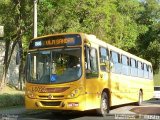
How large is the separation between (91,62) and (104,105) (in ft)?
7.86

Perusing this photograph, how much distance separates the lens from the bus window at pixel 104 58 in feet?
58.1

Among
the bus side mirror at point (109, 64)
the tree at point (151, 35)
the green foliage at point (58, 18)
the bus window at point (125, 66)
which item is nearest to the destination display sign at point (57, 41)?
the bus side mirror at point (109, 64)

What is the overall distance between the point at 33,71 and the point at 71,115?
3.25 m

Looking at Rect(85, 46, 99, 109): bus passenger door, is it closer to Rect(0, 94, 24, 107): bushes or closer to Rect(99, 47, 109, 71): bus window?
Rect(99, 47, 109, 71): bus window

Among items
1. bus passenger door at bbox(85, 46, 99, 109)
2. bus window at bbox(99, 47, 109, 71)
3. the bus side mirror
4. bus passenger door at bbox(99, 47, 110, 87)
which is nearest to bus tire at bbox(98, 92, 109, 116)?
bus passenger door at bbox(99, 47, 110, 87)

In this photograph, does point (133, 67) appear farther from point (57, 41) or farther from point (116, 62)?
point (57, 41)

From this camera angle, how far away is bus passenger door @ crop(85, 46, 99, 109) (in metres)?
15.9

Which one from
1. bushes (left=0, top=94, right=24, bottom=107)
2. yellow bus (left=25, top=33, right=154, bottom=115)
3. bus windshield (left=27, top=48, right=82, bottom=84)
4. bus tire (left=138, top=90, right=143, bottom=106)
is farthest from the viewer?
bus tire (left=138, top=90, right=143, bottom=106)

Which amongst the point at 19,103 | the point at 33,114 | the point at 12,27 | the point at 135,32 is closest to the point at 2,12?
the point at 12,27

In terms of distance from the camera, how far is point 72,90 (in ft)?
50.8

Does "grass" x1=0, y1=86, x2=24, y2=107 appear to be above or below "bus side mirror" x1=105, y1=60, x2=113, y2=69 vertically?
below

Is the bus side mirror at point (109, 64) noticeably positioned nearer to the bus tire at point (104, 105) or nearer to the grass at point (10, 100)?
the bus tire at point (104, 105)

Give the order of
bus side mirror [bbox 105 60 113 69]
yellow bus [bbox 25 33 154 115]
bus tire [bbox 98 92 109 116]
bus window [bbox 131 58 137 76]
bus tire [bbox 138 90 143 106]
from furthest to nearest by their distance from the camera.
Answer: bus tire [bbox 138 90 143 106] → bus window [bbox 131 58 137 76] → bus side mirror [bbox 105 60 113 69] → bus tire [bbox 98 92 109 116] → yellow bus [bbox 25 33 154 115]

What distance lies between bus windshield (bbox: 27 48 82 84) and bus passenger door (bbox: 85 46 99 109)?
41 centimetres
